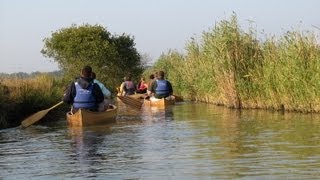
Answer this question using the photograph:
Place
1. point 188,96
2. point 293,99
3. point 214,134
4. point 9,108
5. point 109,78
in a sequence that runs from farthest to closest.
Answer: point 109,78 → point 188,96 → point 293,99 → point 9,108 → point 214,134

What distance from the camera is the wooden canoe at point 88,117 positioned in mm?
16969

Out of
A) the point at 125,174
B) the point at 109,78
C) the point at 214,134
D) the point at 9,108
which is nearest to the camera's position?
the point at 125,174

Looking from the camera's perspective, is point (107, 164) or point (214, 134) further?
point (214, 134)

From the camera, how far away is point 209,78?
26281 mm

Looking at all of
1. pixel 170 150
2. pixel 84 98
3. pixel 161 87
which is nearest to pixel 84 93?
pixel 84 98

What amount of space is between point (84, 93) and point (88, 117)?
699 mm

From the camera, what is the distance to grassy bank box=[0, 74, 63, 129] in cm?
1741

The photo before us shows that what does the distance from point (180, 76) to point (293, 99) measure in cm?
1524

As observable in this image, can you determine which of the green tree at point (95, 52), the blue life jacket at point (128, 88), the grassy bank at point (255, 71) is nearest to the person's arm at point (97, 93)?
the grassy bank at point (255, 71)

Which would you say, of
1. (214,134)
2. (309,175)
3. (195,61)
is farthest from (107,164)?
(195,61)

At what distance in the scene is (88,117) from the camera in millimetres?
17172

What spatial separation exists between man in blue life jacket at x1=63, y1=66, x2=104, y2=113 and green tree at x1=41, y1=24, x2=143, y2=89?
2422 cm

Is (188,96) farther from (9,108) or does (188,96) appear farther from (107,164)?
(107,164)

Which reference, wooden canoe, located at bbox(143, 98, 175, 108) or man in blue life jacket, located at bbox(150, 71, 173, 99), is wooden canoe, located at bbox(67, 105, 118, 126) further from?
man in blue life jacket, located at bbox(150, 71, 173, 99)
